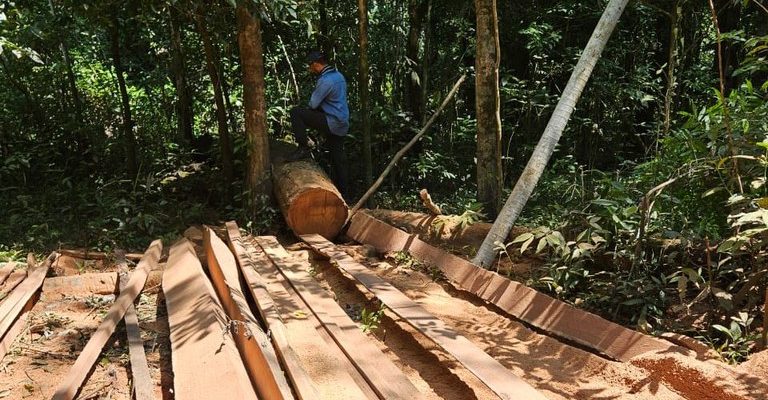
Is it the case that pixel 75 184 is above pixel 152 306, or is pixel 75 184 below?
→ above

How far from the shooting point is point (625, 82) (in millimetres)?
10172

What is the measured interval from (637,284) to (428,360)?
5.00 feet

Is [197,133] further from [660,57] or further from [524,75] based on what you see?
[660,57]

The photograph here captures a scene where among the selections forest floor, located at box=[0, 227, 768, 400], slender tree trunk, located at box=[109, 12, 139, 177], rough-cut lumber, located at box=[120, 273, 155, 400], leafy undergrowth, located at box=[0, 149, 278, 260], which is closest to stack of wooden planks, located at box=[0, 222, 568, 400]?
rough-cut lumber, located at box=[120, 273, 155, 400]

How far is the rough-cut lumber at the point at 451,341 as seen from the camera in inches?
110

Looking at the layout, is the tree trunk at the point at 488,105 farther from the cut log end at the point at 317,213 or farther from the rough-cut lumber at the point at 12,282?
the rough-cut lumber at the point at 12,282

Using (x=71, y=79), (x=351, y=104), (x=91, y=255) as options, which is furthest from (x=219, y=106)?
(x=351, y=104)

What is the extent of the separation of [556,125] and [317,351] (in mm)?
3087

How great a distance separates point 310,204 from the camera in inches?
260

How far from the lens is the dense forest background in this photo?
6.70 m

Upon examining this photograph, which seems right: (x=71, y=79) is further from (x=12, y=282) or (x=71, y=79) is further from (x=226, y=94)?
(x=12, y=282)

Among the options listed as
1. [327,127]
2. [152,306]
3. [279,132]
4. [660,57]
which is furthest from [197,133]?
[660,57]

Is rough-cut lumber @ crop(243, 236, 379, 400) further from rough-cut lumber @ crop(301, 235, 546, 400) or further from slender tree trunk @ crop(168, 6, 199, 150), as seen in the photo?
slender tree trunk @ crop(168, 6, 199, 150)

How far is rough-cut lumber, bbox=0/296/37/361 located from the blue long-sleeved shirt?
4.17 meters
